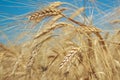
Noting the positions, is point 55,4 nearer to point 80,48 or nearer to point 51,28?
point 51,28

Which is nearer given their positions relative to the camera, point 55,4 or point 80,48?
point 80,48

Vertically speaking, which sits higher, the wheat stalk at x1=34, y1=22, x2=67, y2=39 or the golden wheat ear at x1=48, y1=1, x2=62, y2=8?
the golden wheat ear at x1=48, y1=1, x2=62, y2=8

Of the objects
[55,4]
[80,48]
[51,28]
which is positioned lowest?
[80,48]

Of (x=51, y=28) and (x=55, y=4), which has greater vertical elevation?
(x=55, y=4)

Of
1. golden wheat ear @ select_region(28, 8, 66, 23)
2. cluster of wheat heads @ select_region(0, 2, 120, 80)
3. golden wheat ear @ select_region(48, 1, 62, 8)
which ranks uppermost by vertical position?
golden wheat ear @ select_region(48, 1, 62, 8)

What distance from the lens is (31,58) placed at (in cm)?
178

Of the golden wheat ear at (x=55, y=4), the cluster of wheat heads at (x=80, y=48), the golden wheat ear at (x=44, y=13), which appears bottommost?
the cluster of wheat heads at (x=80, y=48)

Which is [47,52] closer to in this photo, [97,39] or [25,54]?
[25,54]

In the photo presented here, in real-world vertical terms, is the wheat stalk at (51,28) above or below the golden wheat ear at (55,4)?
below

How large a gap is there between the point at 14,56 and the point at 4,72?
17cm

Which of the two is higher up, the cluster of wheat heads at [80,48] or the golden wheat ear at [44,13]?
the golden wheat ear at [44,13]

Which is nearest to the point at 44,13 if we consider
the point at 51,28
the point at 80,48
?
the point at 51,28

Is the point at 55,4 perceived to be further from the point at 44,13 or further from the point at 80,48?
the point at 80,48

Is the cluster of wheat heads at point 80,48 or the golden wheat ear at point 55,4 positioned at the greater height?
the golden wheat ear at point 55,4
